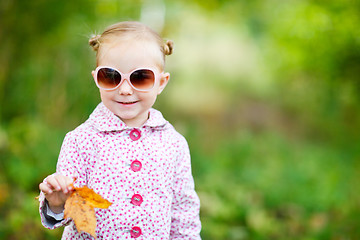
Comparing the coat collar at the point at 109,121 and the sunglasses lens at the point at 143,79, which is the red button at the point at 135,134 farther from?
the sunglasses lens at the point at 143,79

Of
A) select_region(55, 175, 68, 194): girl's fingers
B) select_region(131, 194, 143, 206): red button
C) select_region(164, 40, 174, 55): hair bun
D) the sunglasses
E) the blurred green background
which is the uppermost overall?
the blurred green background

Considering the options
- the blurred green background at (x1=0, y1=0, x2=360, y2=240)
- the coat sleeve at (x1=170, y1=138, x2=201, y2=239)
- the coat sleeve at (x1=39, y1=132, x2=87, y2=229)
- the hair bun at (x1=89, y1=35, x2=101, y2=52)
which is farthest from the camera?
the blurred green background at (x1=0, y1=0, x2=360, y2=240)

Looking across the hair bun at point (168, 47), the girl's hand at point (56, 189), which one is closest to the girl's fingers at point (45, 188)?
the girl's hand at point (56, 189)

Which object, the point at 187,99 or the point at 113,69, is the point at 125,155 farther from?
the point at 187,99

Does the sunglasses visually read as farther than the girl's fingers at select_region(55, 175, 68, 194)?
Yes

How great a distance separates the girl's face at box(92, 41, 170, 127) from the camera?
1.80 m

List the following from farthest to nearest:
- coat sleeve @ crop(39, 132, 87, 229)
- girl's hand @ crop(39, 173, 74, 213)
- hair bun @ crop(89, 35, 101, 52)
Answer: hair bun @ crop(89, 35, 101, 52) < coat sleeve @ crop(39, 132, 87, 229) < girl's hand @ crop(39, 173, 74, 213)

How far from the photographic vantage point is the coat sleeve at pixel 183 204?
6.53 feet

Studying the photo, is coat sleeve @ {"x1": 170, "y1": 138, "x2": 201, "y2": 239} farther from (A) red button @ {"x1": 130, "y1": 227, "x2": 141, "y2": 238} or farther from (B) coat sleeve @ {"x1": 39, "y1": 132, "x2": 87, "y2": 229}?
(B) coat sleeve @ {"x1": 39, "y1": 132, "x2": 87, "y2": 229}

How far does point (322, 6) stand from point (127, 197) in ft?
20.5

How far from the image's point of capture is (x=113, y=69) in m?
1.79

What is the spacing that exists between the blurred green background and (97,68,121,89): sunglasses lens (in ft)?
1.19

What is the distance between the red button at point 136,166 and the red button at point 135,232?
0.22m

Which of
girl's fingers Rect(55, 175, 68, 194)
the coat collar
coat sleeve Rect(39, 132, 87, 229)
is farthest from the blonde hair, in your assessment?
girl's fingers Rect(55, 175, 68, 194)
